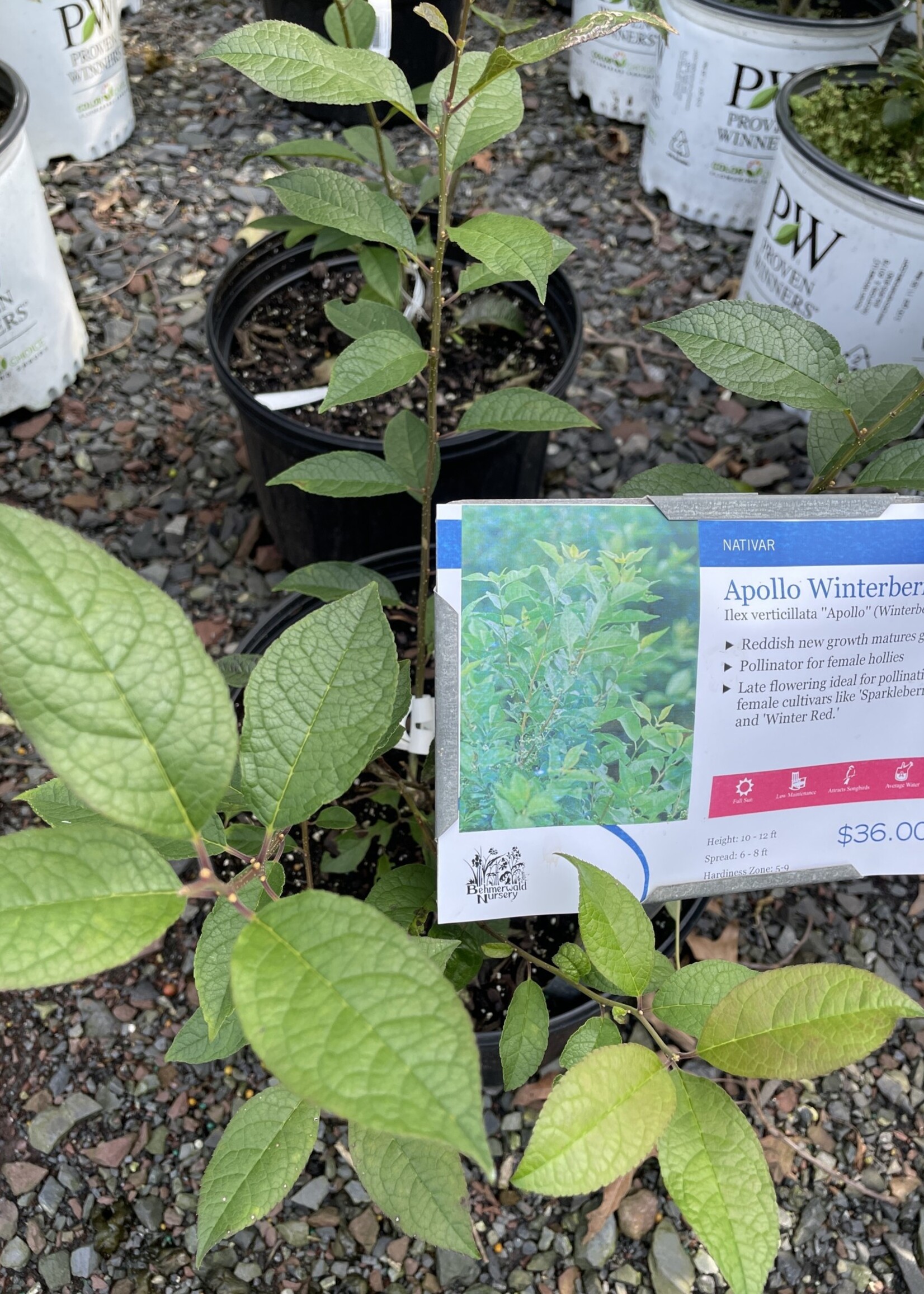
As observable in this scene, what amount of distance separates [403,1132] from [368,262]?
4.85 feet

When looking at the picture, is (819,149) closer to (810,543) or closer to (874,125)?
(874,125)

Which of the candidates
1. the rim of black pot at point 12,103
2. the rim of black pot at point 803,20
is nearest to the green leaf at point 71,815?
the rim of black pot at point 12,103

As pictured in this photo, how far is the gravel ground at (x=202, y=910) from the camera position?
1.33m

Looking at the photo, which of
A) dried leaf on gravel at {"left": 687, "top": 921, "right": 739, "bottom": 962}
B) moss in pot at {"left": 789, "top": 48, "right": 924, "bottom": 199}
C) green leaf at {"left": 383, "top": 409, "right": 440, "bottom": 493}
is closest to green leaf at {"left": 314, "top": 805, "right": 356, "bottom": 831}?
green leaf at {"left": 383, "top": 409, "right": 440, "bottom": 493}

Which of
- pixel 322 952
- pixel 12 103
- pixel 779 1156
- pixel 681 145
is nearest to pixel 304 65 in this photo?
pixel 322 952

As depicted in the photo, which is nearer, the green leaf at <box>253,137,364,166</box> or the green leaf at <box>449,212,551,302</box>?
the green leaf at <box>449,212,551,302</box>

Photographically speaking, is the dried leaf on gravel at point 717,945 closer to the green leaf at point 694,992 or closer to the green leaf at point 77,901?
the green leaf at point 694,992

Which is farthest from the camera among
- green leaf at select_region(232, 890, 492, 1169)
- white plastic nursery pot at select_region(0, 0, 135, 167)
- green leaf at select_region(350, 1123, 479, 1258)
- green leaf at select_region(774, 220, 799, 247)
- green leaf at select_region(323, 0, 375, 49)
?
white plastic nursery pot at select_region(0, 0, 135, 167)

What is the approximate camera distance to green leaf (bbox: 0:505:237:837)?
0.55 metres

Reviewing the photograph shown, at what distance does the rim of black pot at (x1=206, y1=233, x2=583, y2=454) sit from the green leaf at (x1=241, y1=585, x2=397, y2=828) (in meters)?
0.85

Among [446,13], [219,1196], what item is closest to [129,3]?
[446,13]

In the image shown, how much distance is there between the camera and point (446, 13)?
116 inches

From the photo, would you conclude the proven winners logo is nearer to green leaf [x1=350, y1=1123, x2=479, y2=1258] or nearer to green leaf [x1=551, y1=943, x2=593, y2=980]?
green leaf [x1=551, y1=943, x2=593, y2=980]

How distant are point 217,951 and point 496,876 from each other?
0.33 m
